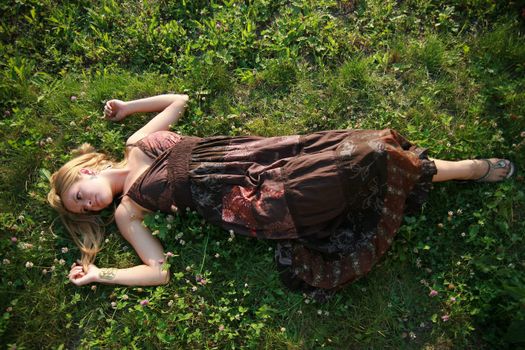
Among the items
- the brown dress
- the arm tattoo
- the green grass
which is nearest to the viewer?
the brown dress

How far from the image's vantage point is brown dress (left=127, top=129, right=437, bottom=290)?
124 inches

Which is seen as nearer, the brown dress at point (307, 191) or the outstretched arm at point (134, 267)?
the brown dress at point (307, 191)

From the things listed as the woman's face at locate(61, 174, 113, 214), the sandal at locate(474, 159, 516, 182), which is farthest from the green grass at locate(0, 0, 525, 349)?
the woman's face at locate(61, 174, 113, 214)

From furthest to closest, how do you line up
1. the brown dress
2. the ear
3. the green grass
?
1. the ear
2. the green grass
3. the brown dress

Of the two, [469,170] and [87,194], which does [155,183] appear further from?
→ [469,170]

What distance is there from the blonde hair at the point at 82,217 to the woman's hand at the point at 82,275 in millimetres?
46

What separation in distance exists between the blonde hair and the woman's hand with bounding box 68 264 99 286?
0.05 meters

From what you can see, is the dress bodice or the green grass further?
the dress bodice

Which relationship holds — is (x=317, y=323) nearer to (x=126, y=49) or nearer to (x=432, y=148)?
(x=432, y=148)

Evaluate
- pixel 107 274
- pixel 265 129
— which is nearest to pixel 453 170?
pixel 265 129

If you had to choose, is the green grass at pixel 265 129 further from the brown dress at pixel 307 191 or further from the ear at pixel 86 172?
the ear at pixel 86 172

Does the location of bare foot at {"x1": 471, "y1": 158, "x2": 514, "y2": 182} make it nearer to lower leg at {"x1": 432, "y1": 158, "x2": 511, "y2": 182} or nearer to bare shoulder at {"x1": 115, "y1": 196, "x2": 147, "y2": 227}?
lower leg at {"x1": 432, "y1": 158, "x2": 511, "y2": 182}

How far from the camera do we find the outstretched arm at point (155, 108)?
4.13m

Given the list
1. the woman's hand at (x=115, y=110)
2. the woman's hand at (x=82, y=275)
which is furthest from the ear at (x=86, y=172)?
the woman's hand at (x=82, y=275)
